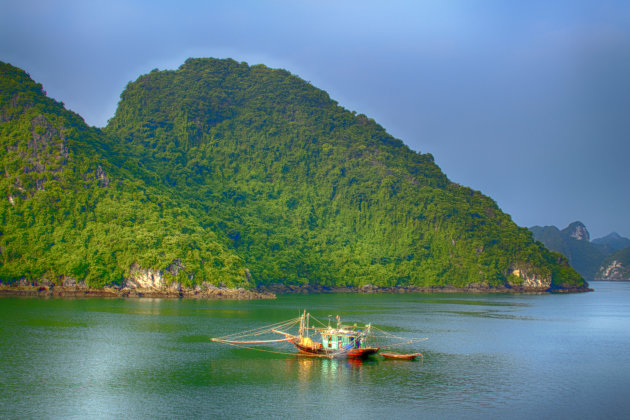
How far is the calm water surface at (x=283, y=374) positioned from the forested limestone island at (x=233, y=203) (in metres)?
35.5

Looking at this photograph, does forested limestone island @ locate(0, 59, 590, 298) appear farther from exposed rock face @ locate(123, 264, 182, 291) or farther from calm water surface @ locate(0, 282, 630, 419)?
calm water surface @ locate(0, 282, 630, 419)

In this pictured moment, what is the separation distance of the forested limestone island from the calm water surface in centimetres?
3550

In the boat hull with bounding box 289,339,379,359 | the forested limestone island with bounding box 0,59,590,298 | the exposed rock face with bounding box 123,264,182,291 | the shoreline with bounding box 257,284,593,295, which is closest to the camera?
the boat hull with bounding box 289,339,379,359

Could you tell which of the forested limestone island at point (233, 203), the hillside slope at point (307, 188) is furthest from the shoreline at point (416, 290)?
the hillside slope at point (307, 188)

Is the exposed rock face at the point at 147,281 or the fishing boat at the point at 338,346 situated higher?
the exposed rock face at the point at 147,281

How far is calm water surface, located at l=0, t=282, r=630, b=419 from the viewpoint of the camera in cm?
2698

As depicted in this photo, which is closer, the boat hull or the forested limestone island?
the boat hull

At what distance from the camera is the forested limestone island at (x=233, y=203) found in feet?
308

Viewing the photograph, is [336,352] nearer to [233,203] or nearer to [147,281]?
[147,281]

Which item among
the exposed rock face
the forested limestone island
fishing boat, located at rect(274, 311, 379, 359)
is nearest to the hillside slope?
the forested limestone island

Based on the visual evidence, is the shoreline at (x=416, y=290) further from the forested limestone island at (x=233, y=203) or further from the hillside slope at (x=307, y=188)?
the hillside slope at (x=307, y=188)

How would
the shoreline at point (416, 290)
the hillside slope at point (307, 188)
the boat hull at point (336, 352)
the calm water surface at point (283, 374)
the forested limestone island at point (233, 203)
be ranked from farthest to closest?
the hillside slope at point (307, 188), the shoreline at point (416, 290), the forested limestone island at point (233, 203), the boat hull at point (336, 352), the calm water surface at point (283, 374)

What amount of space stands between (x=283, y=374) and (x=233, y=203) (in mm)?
119710

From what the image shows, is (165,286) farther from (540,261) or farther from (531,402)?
(540,261)
